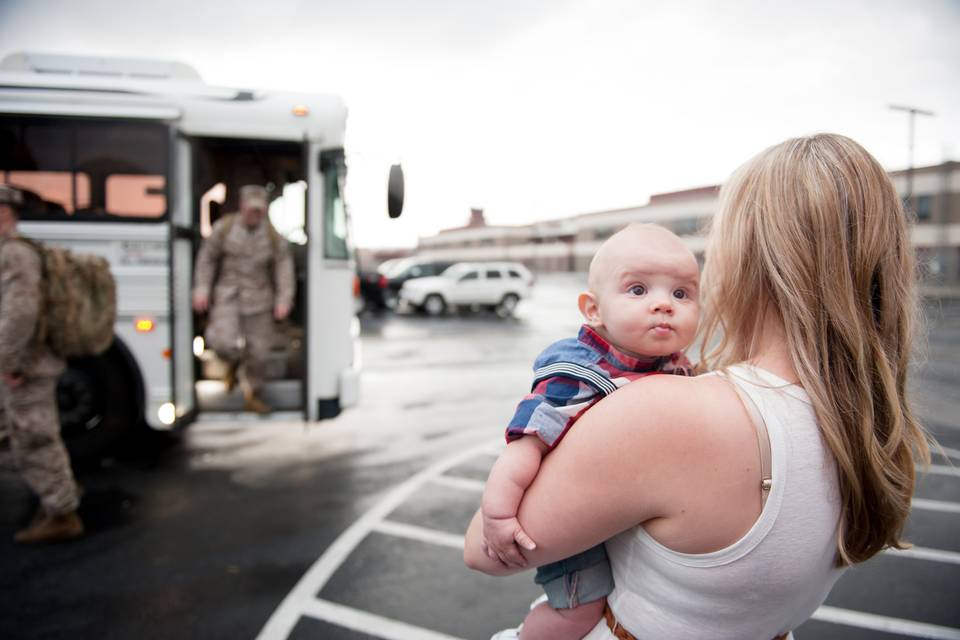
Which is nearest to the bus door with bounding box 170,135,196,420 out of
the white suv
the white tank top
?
the white tank top

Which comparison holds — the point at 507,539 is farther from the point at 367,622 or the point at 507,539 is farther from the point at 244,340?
the point at 244,340

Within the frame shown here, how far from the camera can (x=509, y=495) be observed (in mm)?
1232

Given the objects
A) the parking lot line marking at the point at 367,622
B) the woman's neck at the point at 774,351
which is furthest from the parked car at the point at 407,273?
the woman's neck at the point at 774,351

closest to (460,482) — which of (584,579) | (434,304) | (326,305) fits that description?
(326,305)

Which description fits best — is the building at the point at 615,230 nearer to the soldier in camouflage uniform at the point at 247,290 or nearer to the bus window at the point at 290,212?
the bus window at the point at 290,212

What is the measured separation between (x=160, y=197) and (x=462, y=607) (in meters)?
4.44

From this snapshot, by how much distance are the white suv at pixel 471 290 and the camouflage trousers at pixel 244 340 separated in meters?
16.8

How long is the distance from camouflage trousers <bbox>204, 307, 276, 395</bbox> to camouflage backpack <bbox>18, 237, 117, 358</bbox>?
1.47 meters

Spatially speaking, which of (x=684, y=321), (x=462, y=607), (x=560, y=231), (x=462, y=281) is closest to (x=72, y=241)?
(x=462, y=607)

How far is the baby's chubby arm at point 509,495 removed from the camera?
122 cm

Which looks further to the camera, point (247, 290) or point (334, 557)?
point (247, 290)

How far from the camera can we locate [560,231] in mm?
76312

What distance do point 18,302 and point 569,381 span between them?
163 inches

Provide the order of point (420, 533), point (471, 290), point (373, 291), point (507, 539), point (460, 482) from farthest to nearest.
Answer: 1. point (471, 290)
2. point (373, 291)
3. point (460, 482)
4. point (420, 533)
5. point (507, 539)
